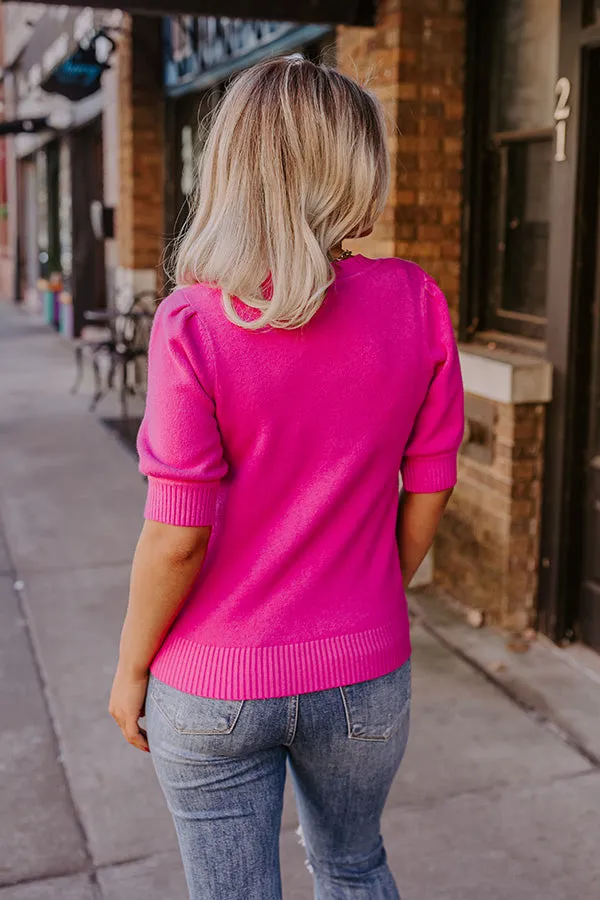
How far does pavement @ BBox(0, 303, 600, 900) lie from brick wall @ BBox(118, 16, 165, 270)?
5309 mm

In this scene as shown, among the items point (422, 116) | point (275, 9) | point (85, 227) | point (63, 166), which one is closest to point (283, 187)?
point (422, 116)

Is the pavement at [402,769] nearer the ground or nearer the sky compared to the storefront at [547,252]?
nearer the ground

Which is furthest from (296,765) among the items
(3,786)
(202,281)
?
(3,786)

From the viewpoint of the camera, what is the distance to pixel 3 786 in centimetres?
362

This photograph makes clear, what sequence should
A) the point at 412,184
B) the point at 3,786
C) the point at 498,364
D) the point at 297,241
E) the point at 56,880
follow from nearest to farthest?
the point at 297,241 < the point at 56,880 < the point at 3,786 < the point at 498,364 < the point at 412,184

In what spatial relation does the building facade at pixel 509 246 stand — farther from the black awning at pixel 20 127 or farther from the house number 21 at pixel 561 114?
the black awning at pixel 20 127

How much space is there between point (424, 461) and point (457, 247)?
3.56 metres

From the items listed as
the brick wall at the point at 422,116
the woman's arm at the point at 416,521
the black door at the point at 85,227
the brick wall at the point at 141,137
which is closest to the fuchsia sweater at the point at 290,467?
the woman's arm at the point at 416,521

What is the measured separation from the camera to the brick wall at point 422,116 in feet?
16.4

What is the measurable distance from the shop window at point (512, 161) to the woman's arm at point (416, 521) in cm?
309

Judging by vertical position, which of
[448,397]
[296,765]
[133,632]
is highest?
[448,397]

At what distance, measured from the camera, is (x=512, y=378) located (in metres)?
4.57

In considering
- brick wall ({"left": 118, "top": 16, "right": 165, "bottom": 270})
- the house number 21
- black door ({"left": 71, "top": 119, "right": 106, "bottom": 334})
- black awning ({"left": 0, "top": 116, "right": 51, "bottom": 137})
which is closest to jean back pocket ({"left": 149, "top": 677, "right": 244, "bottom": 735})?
the house number 21

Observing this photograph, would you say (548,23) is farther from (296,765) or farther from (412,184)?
(296,765)
